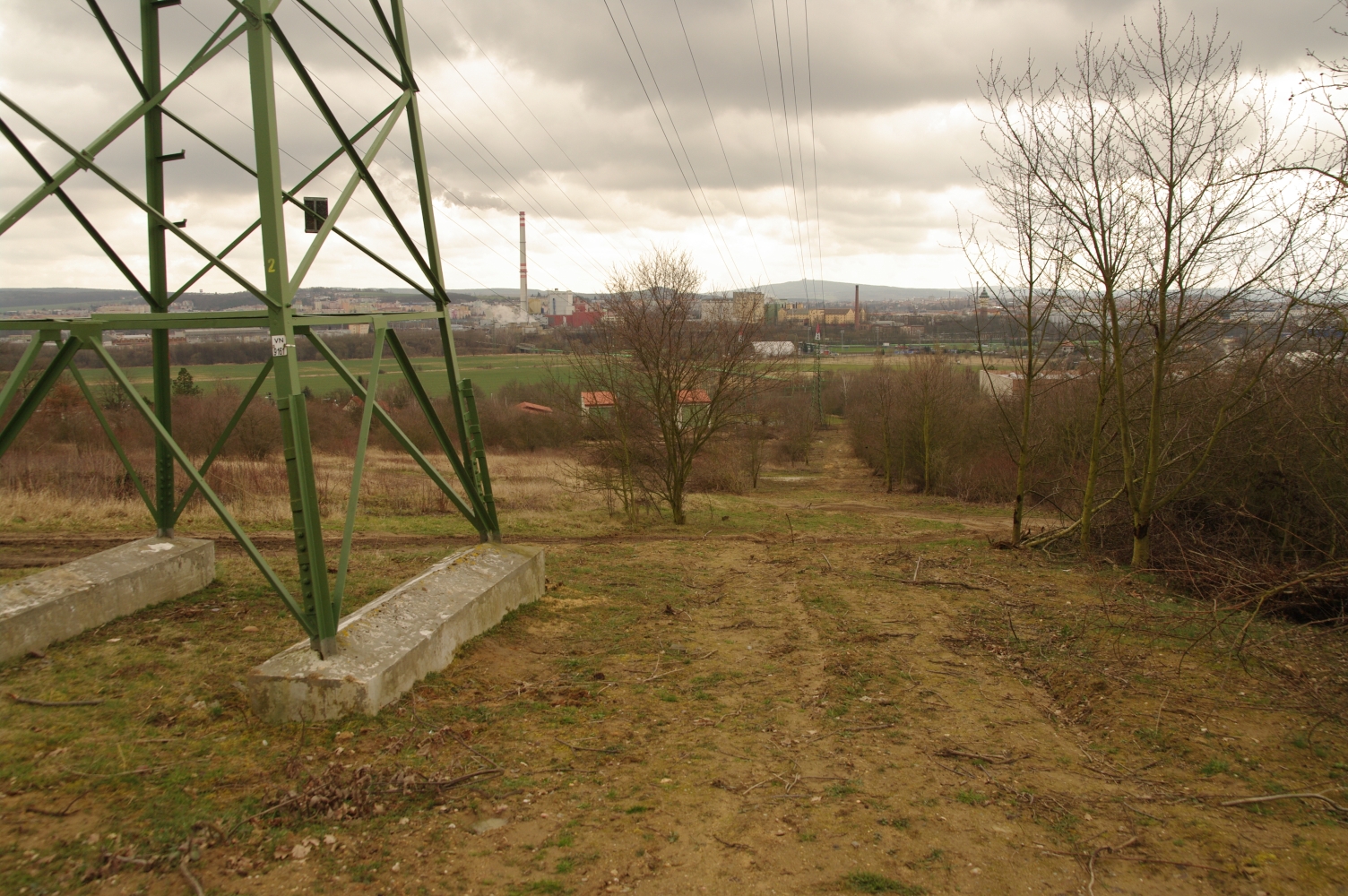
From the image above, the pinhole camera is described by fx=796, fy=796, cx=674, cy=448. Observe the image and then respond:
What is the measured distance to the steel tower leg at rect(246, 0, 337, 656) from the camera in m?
4.95

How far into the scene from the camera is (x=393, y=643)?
5.55m

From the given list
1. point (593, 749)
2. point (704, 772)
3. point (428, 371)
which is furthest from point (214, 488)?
point (428, 371)

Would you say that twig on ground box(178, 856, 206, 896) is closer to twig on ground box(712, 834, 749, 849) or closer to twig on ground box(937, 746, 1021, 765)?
twig on ground box(712, 834, 749, 849)

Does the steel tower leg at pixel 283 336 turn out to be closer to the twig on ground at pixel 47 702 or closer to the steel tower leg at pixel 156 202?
the twig on ground at pixel 47 702

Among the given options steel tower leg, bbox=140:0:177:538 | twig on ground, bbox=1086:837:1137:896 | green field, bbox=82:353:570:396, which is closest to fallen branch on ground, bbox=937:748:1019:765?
twig on ground, bbox=1086:837:1137:896

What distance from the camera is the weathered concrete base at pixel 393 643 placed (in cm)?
488

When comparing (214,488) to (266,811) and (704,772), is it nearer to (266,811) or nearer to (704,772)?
(266,811)

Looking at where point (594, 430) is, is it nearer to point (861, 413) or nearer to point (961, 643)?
point (961, 643)

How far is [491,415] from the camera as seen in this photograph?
1471 inches

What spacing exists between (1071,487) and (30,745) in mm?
16287

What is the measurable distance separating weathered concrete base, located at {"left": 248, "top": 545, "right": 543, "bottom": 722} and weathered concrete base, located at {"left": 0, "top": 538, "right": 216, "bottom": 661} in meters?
2.12

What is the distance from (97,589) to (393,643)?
2.92 meters

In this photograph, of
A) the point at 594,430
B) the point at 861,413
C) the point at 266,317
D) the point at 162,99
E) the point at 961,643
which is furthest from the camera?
the point at 861,413

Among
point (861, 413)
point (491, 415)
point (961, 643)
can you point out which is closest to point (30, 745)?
point (961, 643)
